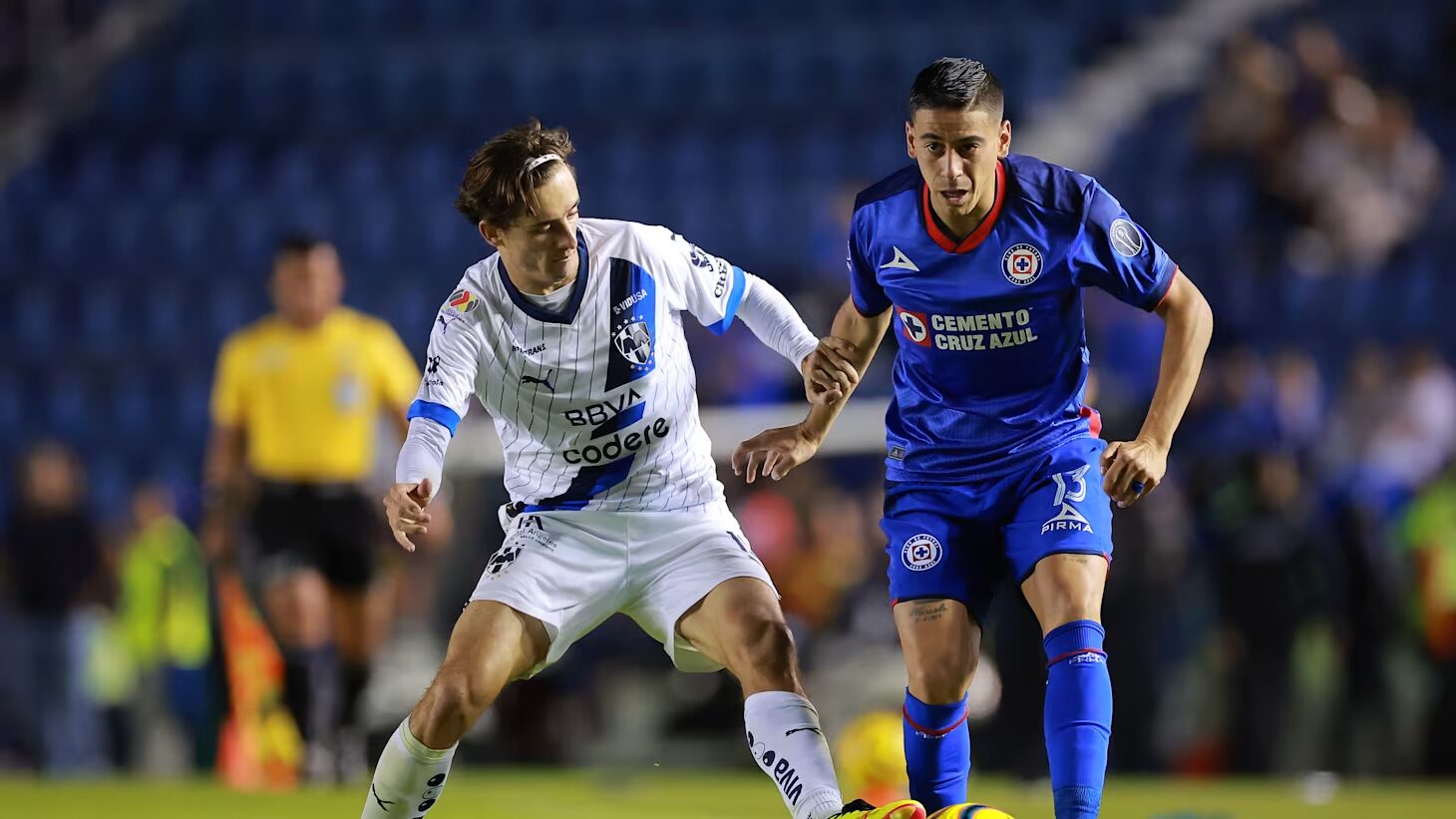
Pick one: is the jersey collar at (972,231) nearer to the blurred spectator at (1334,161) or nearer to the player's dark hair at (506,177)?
the player's dark hair at (506,177)

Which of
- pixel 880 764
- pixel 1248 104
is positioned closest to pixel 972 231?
pixel 880 764

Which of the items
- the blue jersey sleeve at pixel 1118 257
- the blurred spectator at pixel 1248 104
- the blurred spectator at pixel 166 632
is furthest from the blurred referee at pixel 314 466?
the blurred spectator at pixel 1248 104

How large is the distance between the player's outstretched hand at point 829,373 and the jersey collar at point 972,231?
374 millimetres

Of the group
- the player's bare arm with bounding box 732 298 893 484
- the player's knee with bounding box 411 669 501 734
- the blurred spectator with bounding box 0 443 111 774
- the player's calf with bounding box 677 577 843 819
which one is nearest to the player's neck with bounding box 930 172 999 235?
the player's bare arm with bounding box 732 298 893 484

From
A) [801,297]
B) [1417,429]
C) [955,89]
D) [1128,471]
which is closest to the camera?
[1128,471]

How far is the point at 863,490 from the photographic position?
33.3 feet

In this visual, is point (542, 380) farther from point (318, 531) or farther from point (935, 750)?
point (318, 531)

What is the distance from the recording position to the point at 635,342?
188 inches

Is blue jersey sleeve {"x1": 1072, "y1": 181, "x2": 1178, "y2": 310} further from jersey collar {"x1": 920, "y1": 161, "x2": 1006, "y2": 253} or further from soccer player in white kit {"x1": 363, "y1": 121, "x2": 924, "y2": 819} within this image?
soccer player in white kit {"x1": 363, "y1": 121, "x2": 924, "y2": 819}

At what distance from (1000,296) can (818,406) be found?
0.56 meters

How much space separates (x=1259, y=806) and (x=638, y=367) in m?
4.13

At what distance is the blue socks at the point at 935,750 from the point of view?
4680mm

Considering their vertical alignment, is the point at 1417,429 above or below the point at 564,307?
above

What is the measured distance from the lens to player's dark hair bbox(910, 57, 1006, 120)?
442 centimetres
